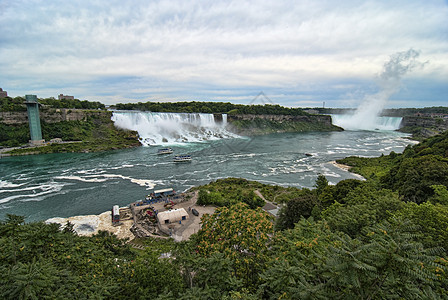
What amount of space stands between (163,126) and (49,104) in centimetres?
3422

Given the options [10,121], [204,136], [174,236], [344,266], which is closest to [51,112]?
[10,121]

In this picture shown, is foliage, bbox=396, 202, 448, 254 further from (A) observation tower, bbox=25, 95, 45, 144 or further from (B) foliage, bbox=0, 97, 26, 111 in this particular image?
(B) foliage, bbox=0, 97, 26, 111

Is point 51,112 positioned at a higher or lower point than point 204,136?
higher

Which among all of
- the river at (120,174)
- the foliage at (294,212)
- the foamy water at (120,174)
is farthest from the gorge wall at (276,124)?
the foliage at (294,212)

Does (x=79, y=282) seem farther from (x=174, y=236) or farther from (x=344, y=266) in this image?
(x=174, y=236)

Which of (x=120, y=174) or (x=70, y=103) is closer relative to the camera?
(x=120, y=174)

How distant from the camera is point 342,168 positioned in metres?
36.8

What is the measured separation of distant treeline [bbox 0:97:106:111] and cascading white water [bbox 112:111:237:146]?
672 inches

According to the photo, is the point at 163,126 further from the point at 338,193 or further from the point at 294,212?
the point at 294,212

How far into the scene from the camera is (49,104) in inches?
2657

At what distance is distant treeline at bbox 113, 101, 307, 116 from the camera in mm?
92750

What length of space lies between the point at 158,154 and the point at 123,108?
5657 centimetres

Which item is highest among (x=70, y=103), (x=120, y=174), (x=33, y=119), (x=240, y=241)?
(x=70, y=103)

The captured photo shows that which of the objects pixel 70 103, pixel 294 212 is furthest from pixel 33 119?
pixel 294 212
